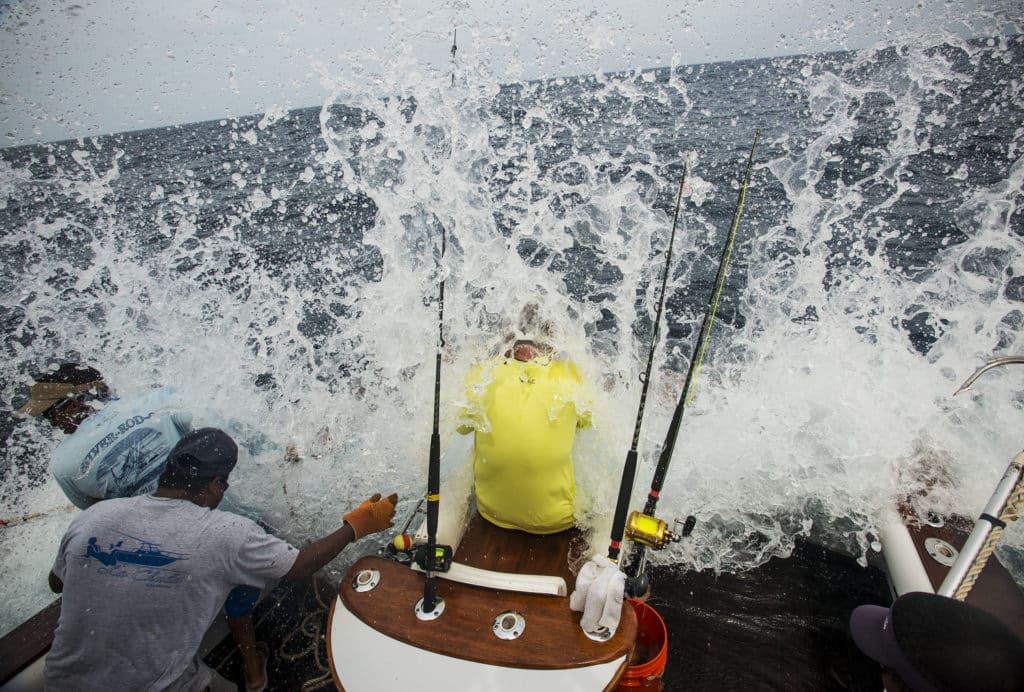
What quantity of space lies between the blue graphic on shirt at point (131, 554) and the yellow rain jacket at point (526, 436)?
164cm

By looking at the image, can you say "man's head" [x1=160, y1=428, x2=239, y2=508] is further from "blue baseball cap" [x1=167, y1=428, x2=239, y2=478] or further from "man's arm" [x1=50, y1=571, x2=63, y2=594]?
"man's arm" [x1=50, y1=571, x2=63, y2=594]

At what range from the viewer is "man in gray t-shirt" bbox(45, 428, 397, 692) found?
83.0 inches

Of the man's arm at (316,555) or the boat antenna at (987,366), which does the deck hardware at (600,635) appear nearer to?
the man's arm at (316,555)

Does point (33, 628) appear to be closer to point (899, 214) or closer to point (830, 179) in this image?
point (899, 214)

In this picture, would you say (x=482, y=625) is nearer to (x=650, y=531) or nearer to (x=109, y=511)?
(x=650, y=531)


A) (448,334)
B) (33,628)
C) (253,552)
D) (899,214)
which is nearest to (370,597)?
(253,552)

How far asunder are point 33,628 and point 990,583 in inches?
220

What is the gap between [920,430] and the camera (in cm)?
420

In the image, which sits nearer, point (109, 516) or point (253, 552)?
point (109, 516)

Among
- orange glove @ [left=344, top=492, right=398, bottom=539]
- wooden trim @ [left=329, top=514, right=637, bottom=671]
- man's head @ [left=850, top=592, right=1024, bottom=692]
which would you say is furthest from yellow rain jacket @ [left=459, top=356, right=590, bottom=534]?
man's head @ [left=850, top=592, right=1024, bottom=692]

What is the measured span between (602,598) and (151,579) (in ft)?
6.64

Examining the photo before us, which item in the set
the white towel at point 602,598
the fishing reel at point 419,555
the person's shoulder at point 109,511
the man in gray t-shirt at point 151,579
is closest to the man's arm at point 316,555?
the man in gray t-shirt at point 151,579

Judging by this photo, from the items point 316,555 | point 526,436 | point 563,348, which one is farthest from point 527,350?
point 316,555

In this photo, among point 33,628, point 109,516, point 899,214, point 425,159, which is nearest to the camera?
point 109,516
